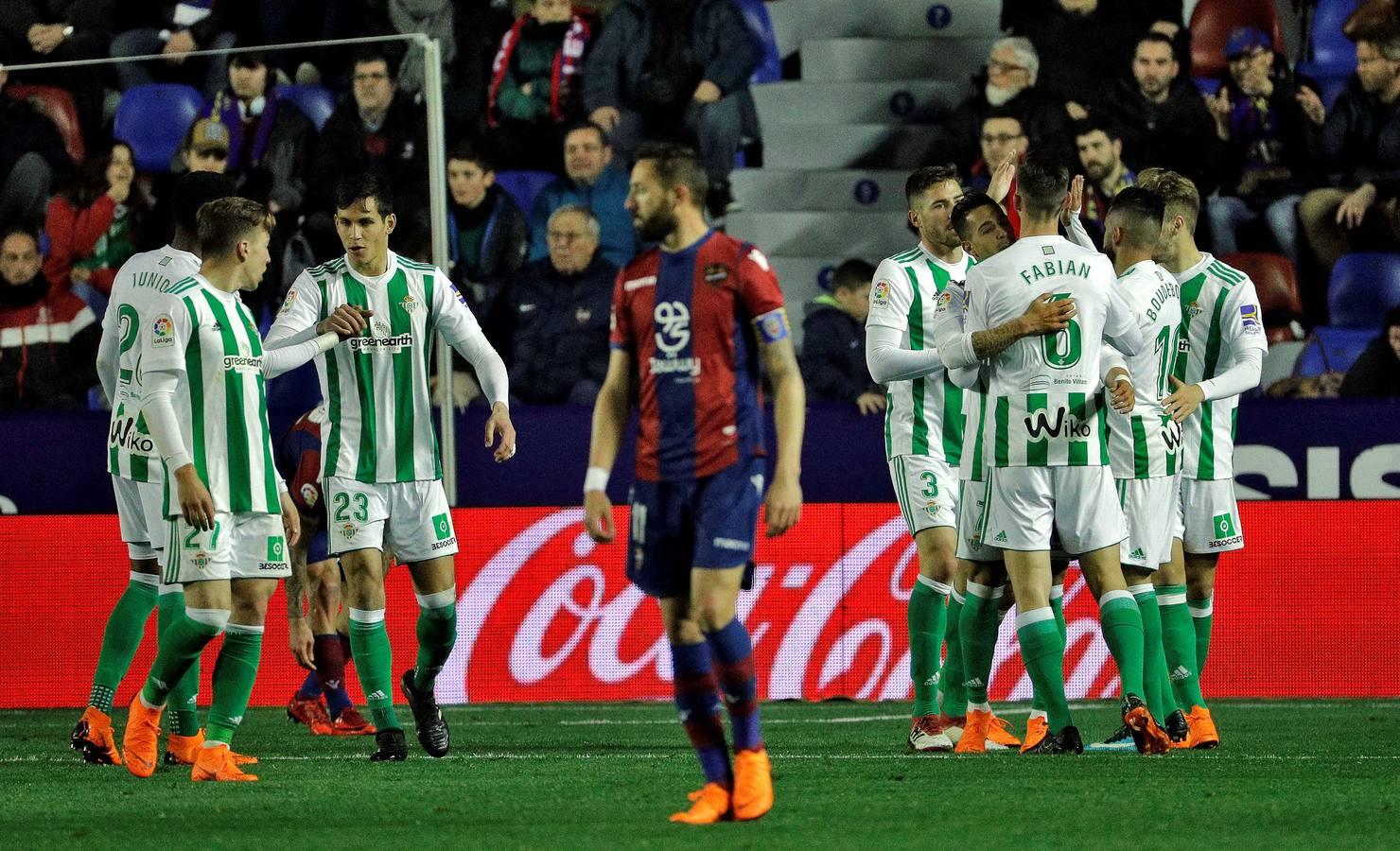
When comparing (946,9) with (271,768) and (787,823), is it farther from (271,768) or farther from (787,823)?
(787,823)

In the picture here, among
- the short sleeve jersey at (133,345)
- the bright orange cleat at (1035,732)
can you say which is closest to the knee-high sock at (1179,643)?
the bright orange cleat at (1035,732)

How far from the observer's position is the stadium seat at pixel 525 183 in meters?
15.2

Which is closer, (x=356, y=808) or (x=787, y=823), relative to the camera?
(x=787, y=823)

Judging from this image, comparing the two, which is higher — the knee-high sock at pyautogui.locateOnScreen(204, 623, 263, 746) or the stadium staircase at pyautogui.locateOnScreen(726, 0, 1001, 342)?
the stadium staircase at pyautogui.locateOnScreen(726, 0, 1001, 342)

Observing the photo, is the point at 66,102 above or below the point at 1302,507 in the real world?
above

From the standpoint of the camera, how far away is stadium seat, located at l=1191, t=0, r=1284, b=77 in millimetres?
15734

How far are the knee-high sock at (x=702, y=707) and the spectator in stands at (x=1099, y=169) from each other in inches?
322

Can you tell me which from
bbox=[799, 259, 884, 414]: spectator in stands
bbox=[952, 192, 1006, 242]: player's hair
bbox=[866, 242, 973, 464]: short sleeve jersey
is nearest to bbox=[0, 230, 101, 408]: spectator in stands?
bbox=[799, 259, 884, 414]: spectator in stands

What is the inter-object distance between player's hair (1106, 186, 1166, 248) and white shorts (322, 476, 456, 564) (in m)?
2.93

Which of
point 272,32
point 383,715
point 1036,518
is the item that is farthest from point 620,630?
point 272,32

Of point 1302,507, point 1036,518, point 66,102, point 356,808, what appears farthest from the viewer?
point 66,102

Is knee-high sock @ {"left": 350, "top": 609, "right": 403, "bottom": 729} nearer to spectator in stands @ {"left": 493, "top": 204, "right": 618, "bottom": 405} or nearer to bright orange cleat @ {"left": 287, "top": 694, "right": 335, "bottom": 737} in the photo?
bright orange cleat @ {"left": 287, "top": 694, "right": 335, "bottom": 737}

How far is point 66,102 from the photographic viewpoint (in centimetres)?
1589

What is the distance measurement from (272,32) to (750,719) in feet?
37.4
